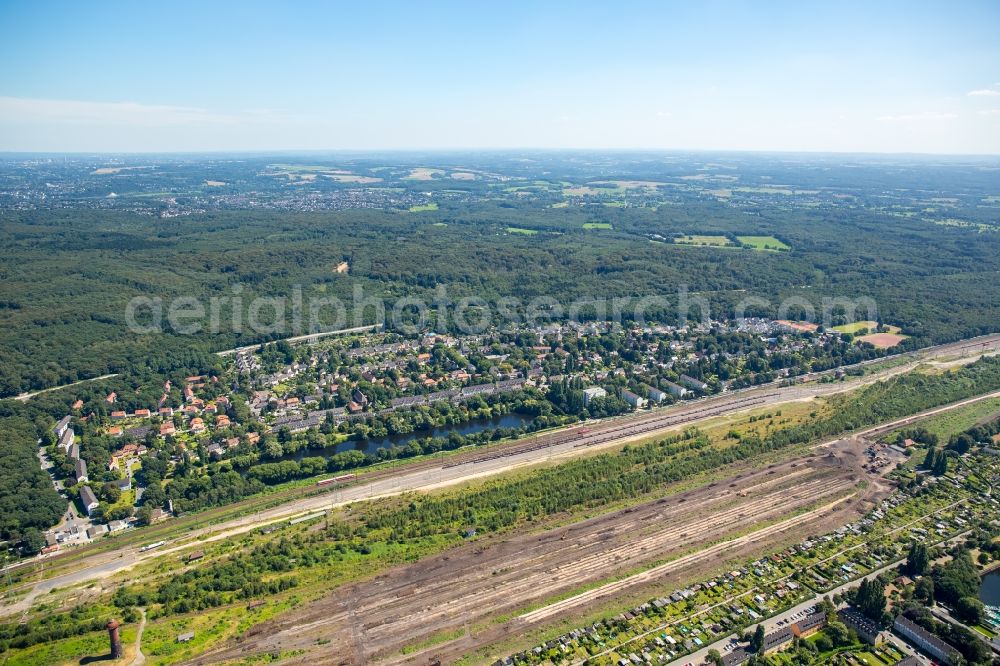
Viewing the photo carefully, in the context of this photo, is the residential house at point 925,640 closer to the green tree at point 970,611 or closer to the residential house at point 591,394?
the green tree at point 970,611

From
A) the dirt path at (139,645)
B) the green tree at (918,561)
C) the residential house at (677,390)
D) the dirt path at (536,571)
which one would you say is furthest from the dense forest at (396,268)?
the green tree at (918,561)

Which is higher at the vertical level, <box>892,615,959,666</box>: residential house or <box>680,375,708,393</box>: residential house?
<box>892,615,959,666</box>: residential house

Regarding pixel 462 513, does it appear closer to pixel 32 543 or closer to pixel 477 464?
pixel 477 464

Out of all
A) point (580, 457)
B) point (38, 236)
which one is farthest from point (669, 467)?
point (38, 236)

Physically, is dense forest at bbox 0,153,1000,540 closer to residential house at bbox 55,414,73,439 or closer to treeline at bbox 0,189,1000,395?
treeline at bbox 0,189,1000,395

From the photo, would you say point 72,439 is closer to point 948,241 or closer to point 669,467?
point 669,467

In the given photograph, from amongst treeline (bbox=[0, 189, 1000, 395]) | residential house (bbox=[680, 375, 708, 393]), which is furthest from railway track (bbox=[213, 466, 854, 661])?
treeline (bbox=[0, 189, 1000, 395])
